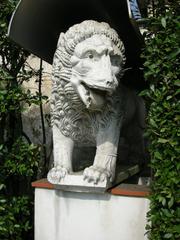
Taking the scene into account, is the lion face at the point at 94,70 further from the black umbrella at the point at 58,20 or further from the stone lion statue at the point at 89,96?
the black umbrella at the point at 58,20

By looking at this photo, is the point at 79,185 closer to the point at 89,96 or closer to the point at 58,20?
the point at 89,96

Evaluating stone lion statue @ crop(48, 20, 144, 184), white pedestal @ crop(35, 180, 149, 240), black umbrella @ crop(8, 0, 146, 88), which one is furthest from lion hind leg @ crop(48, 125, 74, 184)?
black umbrella @ crop(8, 0, 146, 88)

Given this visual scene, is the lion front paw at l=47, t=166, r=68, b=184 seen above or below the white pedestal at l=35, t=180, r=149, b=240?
above

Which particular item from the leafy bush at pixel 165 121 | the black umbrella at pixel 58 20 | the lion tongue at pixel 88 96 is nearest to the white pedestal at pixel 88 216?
the leafy bush at pixel 165 121

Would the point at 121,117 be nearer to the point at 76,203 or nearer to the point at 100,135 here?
the point at 100,135

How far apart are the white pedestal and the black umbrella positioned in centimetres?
93

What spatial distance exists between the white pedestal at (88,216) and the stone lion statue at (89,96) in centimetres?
13

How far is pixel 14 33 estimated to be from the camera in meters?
2.49

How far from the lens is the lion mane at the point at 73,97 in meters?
2.36

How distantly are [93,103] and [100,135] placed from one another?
0.27 metres

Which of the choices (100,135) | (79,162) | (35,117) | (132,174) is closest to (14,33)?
(100,135)

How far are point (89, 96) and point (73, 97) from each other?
131mm

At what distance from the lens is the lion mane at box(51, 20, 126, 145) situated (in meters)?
2.36

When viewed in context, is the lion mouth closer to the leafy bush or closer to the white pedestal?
the leafy bush
